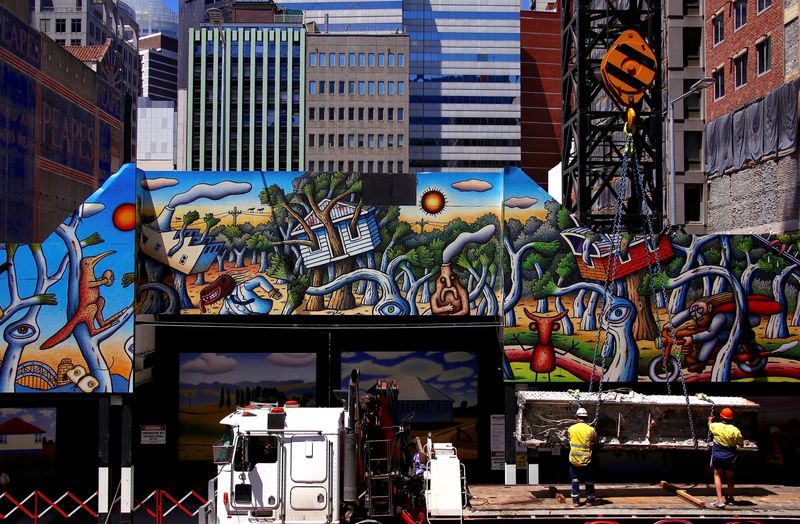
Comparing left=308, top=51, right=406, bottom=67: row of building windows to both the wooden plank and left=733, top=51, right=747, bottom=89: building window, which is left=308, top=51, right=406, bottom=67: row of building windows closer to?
left=733, top=51, right=747, bottom=89: building window

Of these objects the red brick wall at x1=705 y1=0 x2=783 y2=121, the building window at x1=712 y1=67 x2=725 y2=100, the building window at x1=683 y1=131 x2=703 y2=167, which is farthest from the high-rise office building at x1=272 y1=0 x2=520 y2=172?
the building window at x1=712 y1=67 x2=725 y2=100

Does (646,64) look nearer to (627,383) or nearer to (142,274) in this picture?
(627,383)

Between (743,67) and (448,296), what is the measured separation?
94.4 feet

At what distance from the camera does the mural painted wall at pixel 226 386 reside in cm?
2631

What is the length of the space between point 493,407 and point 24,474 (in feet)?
44.1

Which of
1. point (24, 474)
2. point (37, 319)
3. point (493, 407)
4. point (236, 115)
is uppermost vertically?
point (236, 115)

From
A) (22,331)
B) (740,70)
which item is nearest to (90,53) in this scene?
(740,70)

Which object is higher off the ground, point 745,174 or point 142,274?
point 745,174

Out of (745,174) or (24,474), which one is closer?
(24,474)

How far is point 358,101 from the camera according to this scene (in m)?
160

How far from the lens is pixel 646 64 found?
27188 millimetres

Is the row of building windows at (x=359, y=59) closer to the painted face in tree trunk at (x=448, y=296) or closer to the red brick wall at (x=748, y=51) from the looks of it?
the red brick wall at (x=748, y=51)

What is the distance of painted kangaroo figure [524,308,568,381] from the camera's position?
894 inches

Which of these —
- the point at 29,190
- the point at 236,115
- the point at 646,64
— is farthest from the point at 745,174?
the point at 236,115
